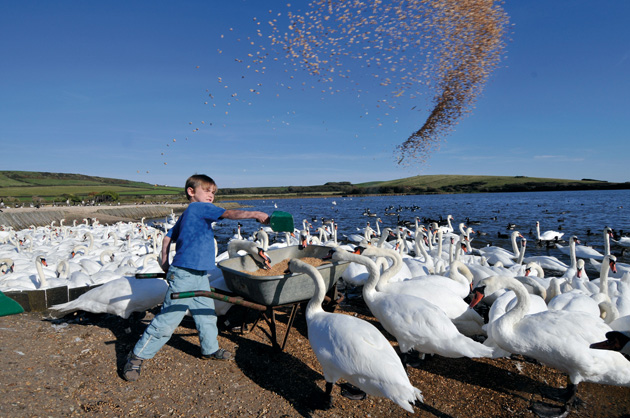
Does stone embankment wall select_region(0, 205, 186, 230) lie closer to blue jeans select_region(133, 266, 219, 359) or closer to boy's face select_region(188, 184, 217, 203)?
blue jeans select_region(133, 266, 219, 359)

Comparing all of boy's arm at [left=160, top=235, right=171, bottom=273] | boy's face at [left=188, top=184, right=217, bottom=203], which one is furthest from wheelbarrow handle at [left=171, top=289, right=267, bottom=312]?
boy's face at [left=188, top=184, right=217, bottom=203]

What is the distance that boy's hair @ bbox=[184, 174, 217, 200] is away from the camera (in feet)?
16.7

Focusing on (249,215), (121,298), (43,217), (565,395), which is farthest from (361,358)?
(43,217)

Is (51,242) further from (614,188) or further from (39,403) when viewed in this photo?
(614,188)

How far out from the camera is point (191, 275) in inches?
199

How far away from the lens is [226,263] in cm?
630

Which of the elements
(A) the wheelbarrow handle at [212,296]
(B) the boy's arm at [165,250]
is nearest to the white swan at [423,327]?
(A) the wheelbarrow handle at [212,296]

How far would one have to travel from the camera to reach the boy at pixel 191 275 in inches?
188

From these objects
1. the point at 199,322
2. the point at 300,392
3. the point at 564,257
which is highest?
the point at 199,322

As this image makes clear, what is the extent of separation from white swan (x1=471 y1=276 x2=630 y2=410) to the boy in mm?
3814

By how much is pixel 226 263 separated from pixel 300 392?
2515mm

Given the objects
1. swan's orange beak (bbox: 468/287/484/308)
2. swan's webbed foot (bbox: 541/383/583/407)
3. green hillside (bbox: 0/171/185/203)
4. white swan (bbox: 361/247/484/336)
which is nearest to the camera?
swan's webbed foot (bbox: 541/383/583/407)

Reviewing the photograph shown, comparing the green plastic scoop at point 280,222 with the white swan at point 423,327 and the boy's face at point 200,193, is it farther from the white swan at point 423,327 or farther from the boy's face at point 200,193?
the white swan at point 423,327

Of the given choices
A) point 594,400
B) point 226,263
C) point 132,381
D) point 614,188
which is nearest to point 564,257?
point 594,400
